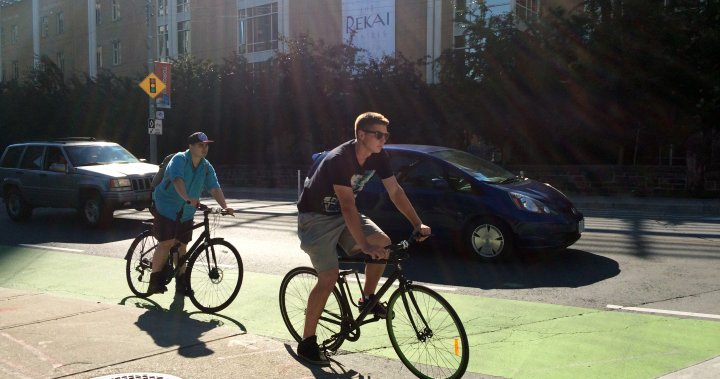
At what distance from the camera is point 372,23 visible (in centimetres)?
3825

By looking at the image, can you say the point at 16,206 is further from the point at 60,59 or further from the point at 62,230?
the point at 60,59

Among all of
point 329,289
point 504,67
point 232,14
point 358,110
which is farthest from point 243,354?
point 232,14

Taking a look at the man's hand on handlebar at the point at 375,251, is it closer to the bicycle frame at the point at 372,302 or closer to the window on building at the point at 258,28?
the bicycle frame at the point at 372,302

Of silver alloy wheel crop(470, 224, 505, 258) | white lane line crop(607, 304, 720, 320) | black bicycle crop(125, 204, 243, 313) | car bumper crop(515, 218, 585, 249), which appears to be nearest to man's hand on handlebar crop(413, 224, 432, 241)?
black bicycle crop(125, 204, 243, 313)

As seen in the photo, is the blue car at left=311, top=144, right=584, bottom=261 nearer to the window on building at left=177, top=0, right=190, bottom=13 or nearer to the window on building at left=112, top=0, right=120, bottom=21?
the window on building at left=177, top=0, right=190, bottom=13

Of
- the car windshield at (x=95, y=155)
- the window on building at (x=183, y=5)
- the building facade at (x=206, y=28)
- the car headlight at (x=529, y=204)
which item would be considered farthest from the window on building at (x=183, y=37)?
the car headlight at (x=529, y=204)

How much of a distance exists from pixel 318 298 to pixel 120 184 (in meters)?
9.83

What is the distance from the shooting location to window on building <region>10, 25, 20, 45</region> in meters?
60.7

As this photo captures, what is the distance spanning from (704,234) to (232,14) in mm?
37213

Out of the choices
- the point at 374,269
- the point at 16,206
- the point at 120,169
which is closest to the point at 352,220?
the point at 374,269

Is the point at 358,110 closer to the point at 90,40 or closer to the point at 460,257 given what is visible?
the point at 460,257

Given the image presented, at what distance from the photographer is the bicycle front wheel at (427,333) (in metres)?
4.52

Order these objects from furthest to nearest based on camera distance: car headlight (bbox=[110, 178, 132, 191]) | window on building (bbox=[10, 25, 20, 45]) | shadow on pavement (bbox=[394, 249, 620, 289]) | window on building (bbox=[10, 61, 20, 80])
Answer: window on building (bbox=[10, 25, 20, 45]) < window on building (bbox=[10, 61, 20, 80]) < car headlight (bbox=[110, 178, 132, 191]) < shadow on pavement (bbox=[394, 249, 620, 289])

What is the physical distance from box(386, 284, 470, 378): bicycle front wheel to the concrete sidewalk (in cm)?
22
